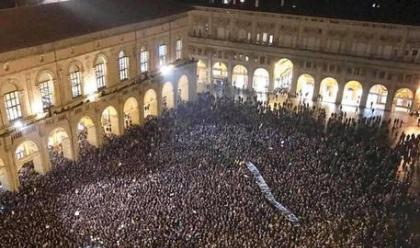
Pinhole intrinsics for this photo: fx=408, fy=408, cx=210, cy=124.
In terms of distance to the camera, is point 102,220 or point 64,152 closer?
point 102,220

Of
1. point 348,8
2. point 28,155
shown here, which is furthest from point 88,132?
point 348,8

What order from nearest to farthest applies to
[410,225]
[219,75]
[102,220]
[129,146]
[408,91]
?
1. [102,220]
2. [410,225]
3. [129,146]
4. [408,91]
5. [219,75]

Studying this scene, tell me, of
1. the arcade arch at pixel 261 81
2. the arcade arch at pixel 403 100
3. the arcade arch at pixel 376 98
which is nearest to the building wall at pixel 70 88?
the arcade arch at pixel 261 81

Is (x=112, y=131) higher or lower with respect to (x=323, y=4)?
lower

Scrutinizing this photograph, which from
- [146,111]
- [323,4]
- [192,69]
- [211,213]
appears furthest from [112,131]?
[323,4]

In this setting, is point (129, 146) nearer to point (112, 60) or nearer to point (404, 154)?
point (112, 60)

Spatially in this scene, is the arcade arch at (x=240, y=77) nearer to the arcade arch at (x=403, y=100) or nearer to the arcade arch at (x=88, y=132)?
the arcade arch at (x=403, y=100)

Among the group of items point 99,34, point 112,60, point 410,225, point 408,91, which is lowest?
point 410,225

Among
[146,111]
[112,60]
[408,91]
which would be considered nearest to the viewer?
[112,60]
